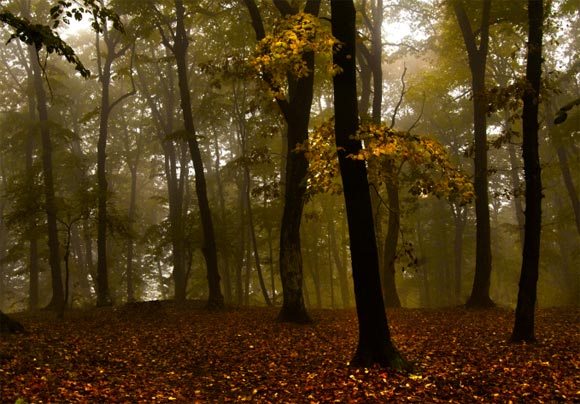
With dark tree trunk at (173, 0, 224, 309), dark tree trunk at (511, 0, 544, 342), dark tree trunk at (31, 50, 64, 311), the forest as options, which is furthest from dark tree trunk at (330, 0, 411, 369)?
dark tree trunk at (31, 50, 64, 311)

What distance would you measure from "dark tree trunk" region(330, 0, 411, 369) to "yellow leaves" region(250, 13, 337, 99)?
0.37m

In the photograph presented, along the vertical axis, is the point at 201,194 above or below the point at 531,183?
above

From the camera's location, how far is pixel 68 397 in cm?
659

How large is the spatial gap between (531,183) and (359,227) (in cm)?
438

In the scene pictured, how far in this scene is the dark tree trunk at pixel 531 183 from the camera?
376 inches

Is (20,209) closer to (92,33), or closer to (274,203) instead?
(274,203)

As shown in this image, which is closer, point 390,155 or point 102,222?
point 390,155

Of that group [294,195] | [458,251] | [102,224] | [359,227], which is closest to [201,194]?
[102,224]

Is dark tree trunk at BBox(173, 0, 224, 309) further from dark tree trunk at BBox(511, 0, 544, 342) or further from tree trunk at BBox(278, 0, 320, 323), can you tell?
dark tree trunk at BBox(511, 0, 544, 342)

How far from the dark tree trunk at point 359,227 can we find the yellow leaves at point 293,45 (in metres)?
0.37

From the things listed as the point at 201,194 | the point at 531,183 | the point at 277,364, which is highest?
the point at 201,194

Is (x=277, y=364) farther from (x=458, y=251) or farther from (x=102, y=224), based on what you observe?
(x=458, y=251)

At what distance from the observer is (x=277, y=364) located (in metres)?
9.07

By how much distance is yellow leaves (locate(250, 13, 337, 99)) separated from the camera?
26.6ft
